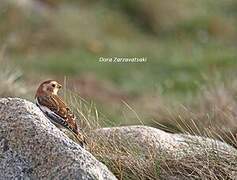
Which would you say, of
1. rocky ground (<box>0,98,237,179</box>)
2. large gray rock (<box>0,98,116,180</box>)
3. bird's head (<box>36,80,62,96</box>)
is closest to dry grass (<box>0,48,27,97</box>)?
bird's head (<box>36,80,62,96</box>)

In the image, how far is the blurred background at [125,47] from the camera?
11.9 metres

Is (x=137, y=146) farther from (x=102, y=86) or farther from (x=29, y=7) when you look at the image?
(x=29, y=7)

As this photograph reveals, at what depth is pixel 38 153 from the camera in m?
4.50

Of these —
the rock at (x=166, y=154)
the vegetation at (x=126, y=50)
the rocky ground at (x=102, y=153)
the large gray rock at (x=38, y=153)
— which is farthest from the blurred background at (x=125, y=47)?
the large gray rock at (x=38, y=153)

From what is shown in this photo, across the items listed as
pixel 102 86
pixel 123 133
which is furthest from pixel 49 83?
pixel 102 86

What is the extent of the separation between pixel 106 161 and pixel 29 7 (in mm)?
12196

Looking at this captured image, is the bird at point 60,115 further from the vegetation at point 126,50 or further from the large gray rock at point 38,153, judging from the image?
the vegetation at point 126,50

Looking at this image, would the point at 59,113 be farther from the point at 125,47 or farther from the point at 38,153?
the point at 125,47

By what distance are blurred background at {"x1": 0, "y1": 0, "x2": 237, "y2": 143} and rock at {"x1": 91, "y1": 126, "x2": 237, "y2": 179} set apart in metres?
4.00

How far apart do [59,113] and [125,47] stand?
1143 centimetres

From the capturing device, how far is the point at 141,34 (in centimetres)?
1781

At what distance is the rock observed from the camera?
484cm

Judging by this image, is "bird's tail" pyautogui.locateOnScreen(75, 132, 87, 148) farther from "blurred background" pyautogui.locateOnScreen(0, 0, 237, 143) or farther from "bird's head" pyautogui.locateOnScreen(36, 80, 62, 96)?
"blurred background" pyautogui.locateOnScreen(0, 0, 237, 143)

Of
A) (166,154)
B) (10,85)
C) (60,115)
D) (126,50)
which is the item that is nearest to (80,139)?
(60,115)
